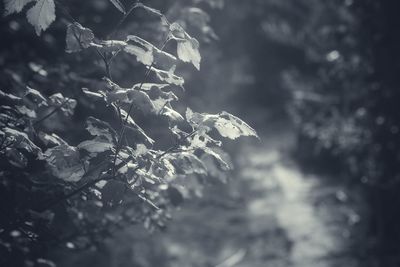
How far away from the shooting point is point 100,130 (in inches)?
73.7

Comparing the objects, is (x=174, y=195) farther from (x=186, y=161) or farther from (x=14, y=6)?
(x=14, y=6)

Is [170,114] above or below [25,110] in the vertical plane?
below

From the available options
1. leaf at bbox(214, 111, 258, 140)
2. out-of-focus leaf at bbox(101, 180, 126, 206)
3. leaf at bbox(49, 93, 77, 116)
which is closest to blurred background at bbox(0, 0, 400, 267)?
leaf at bbox(49, 93, 77, 116)

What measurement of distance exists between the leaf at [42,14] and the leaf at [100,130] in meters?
0.49

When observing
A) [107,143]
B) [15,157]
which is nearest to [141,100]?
[107,143]

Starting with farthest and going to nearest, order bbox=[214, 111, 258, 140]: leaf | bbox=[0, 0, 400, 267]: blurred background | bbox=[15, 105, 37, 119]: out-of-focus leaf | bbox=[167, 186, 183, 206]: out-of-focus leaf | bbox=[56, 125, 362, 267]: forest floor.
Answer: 1. bbox=[56, 125, 362, 267]: forest floor
2. bbox=[0, 0, 400, 267]: blurred background
3. bbox=[167, 186, 183, 206]: out-of-focus leaf
4. bbox=[15, 105, 37, 119]: out-of-focus leaf
5. bbox=[214, 111, 258, 140]: leaf

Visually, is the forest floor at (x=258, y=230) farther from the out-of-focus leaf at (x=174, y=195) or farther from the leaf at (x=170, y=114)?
the leaf at (x=170, y=114)

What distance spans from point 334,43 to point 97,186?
5.70 metres

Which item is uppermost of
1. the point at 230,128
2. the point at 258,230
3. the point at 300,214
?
the point at 300,214

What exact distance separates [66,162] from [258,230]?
6.28 metres

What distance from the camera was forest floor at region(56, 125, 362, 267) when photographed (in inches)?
247

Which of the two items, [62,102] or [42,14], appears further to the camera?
[62,102]

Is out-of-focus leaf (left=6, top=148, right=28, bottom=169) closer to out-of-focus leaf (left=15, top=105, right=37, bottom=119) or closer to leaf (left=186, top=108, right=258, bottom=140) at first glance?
out-of-focus leaf (left=15, top=105, right=37, bottom=119)

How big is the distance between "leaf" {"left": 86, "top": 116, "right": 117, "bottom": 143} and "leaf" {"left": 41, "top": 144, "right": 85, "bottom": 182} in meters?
0.12
